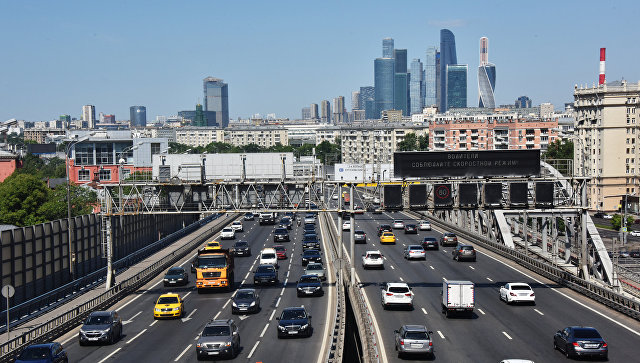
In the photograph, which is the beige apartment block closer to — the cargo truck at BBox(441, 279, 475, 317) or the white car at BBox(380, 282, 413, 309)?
the white car at BBox(380, 282, 413, 309)

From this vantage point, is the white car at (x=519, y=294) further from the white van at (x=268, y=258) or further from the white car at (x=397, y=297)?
the white van at (x=268, y=258)

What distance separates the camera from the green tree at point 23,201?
78438mm

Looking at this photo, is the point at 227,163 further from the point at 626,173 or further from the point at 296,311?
the point at 626,173

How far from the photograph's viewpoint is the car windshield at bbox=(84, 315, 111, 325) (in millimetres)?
36719

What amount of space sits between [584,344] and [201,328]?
19.1 metres

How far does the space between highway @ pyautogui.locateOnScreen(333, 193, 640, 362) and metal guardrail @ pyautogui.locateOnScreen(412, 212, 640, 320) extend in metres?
0.51

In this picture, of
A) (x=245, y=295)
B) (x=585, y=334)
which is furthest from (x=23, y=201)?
(x=585, y=334)

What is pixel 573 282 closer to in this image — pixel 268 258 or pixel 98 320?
pixel 268 258

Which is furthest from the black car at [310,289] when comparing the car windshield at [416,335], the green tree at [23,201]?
the green tree at [23,201]

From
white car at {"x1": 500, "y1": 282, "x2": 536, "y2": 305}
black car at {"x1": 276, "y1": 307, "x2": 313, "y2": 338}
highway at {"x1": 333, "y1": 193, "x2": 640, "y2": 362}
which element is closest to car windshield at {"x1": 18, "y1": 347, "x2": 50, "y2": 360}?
black car at {"x1": 276, "y1": 307, "x2": 313, "y2": 338}

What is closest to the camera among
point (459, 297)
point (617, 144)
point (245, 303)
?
point (459, 297)

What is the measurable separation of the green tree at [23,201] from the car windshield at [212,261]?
110 feet

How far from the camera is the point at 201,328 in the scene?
131ft

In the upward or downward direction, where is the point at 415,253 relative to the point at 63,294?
downward
